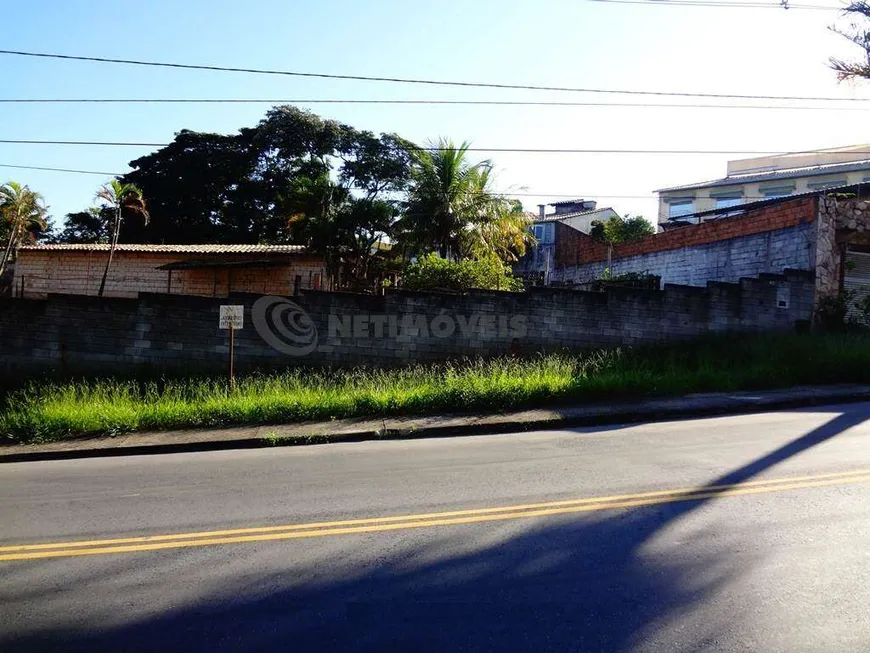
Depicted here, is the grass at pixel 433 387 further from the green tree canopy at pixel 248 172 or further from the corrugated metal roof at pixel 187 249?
the green tree canopy at pixel 248 172

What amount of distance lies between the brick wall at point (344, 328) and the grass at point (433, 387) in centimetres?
46

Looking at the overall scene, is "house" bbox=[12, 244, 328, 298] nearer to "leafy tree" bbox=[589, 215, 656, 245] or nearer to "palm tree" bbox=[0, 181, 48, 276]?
"palm tree" bbox=[0, 181, 48, 276]

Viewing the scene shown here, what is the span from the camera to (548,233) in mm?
31531

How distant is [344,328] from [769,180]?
33.9m

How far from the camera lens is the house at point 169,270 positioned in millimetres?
18625

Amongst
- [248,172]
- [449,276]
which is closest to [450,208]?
[449,276]

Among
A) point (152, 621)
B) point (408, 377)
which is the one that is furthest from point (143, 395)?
point (152, 621)

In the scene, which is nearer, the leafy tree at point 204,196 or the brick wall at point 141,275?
the brick wall at point 141,275

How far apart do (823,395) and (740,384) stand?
1.34 metres

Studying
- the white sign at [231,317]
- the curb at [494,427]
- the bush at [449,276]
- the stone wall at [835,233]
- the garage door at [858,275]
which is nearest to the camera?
the curb at [494,427]

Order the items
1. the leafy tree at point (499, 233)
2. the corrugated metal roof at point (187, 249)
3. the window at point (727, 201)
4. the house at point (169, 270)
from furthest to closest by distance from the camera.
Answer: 1. the window at point (727, 201)
2. the leafy tree at point (499, 233)
3. the corrugated metal roof at point (187, 249)
4. the house at point (169, 270)

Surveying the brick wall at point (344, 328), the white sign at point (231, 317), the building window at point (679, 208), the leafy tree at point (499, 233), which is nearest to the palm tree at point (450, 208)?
the leafy tree at point (499, 233)

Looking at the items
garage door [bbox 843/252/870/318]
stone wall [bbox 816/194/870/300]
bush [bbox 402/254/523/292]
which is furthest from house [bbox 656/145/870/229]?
bush [bbox 402/254/523/292]

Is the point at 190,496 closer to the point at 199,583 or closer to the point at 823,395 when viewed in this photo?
the point at 199,583
